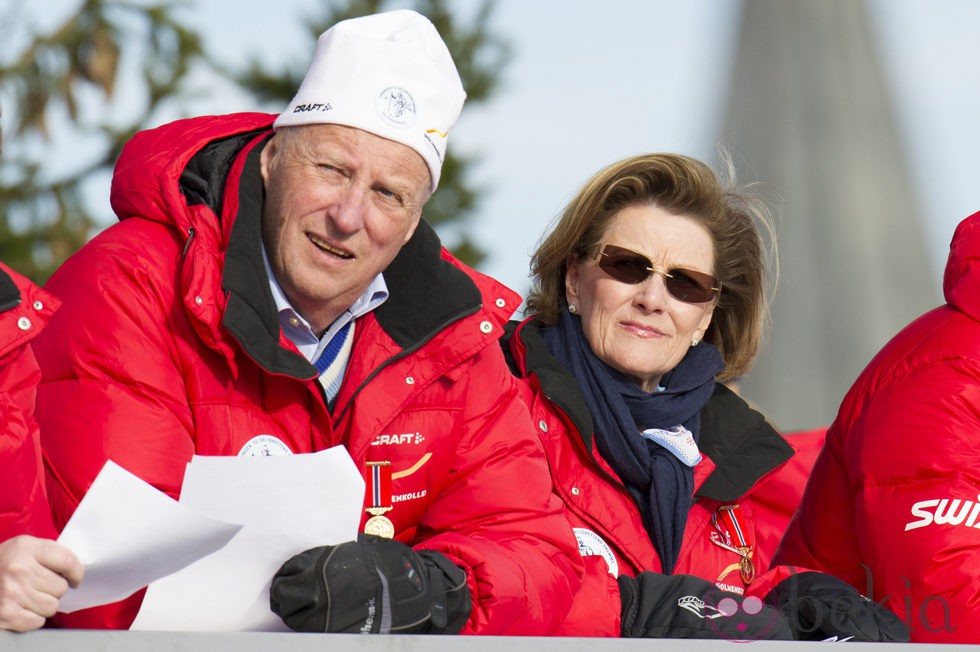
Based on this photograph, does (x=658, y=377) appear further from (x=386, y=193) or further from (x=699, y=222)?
(x=386, y=193)

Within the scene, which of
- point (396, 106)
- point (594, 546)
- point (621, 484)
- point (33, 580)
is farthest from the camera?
point (621, 484)

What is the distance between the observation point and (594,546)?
11.2 feet

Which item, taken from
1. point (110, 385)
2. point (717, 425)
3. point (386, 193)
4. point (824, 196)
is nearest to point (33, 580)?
point (110, 385)

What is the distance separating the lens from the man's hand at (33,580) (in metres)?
1.96

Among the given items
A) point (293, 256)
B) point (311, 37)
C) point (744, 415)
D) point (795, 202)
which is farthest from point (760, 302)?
point (311, 37)

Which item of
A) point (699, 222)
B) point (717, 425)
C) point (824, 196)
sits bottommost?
point (824, 196)

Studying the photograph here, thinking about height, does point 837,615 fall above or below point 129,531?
below

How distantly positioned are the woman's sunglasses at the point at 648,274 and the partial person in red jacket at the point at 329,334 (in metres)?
0.64

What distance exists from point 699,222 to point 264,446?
5.46ft

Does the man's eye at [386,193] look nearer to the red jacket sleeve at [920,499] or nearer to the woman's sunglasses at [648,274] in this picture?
the woman's sunglasses at [648,274]

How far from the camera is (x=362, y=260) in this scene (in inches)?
116

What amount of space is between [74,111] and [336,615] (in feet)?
40.2

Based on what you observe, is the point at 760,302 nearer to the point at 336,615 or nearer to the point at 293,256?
the point at 293,256

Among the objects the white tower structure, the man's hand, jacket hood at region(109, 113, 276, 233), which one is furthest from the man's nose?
the white tower structure
